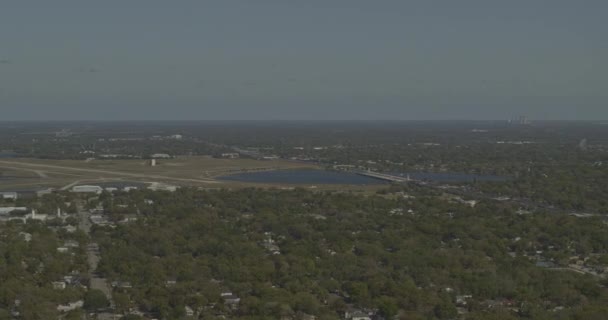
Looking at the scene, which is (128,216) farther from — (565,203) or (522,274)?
(565,203)

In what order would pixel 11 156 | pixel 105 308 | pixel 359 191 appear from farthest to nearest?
pixel 11 156, pixel 359 191, pixel 105 308

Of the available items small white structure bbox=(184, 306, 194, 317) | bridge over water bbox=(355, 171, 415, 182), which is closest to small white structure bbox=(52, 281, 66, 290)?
small white structure bbox=(184, 306, 194, 317)

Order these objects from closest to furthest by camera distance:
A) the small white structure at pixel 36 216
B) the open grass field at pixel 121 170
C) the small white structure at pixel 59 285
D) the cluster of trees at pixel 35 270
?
the cluster of trees at pixel 35 270, the small white structure at pixel 59 285, the small white structure at pixel 36 216, the open grass field at pixel 121 170

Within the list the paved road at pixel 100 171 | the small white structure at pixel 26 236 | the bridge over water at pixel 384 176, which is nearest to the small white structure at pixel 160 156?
the paved road at pixel 100 171

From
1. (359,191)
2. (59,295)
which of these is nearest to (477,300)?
(59,295)

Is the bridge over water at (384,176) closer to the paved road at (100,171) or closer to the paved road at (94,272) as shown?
the paved road at (100,171)

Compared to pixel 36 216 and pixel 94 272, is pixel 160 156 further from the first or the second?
pixel 94 272

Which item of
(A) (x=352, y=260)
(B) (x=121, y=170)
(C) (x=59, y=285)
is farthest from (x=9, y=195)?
(A) (x=352, y=260)
